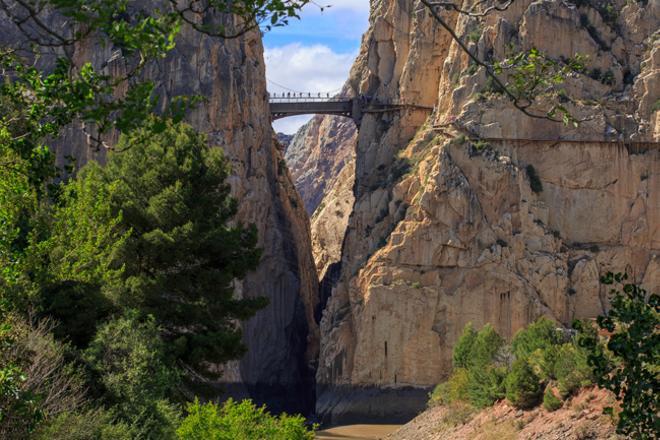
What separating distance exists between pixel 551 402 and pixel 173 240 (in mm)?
13324

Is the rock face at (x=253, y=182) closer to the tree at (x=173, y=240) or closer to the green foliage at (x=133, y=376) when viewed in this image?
the tree at (x=173, y=240)

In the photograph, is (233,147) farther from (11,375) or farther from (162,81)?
(11,375)

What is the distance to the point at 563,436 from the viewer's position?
36.8 m

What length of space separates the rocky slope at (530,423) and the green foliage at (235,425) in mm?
10732

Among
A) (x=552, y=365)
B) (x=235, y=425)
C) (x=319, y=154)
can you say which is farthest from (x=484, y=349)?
(x=319, y=154)

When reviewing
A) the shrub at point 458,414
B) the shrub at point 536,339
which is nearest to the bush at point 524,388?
the shrub at point 536,339

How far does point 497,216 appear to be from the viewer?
70.1 metres

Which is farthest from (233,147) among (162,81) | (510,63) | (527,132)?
(510,63)

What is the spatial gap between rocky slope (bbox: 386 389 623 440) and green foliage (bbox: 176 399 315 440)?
10732mm

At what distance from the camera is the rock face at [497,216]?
6906cm

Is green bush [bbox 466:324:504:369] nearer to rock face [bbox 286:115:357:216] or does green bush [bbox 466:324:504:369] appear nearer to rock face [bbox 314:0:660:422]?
rock face [bbox 314:0:660:422]

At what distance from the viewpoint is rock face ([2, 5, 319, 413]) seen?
72.7 m

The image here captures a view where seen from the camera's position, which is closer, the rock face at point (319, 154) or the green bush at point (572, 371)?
the green bush at point (572, 371)

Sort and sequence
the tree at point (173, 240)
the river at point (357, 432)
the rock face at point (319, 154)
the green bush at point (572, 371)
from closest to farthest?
the tree at point (173, 240), the green bush at point (572, 371), the river at point (357, 432), the rock face at point (319, 154)
